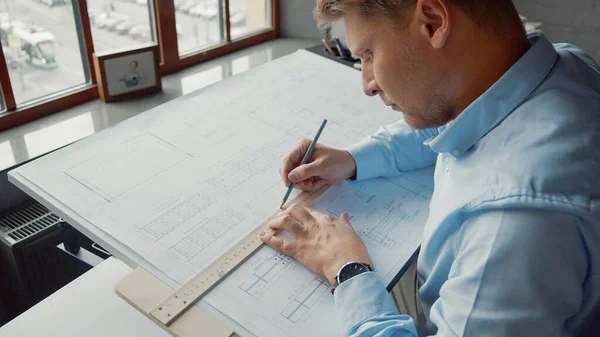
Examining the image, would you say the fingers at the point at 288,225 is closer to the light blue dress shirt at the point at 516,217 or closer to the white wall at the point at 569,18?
the light blue dress shirt at the point at 516,217

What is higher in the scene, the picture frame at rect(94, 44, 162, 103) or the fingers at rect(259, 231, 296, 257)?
the picture frame at rect(94, 44, 162, 103)

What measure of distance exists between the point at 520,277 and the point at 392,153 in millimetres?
559

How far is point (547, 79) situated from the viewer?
72cm

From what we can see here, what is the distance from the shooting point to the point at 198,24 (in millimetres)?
1942

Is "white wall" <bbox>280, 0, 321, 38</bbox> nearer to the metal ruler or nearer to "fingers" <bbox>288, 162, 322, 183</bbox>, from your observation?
"fingers" <bbox>288, 162, 322, 183</bbox>

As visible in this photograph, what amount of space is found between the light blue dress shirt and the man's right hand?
289mm

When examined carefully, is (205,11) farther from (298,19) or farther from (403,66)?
(403,66)

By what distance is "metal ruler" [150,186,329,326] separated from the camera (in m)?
0.77

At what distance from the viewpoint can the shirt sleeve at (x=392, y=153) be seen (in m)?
1.09

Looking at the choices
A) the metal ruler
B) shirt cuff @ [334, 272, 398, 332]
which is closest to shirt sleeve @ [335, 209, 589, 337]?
shirt cuff @ [334, 272, 398, 332]

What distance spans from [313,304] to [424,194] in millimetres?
401

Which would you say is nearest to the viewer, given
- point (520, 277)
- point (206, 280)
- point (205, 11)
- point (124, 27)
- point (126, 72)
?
point (520, 277)

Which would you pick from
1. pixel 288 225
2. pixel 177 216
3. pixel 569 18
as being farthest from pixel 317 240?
pixel 569 18

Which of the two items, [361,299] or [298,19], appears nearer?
[361,299]
